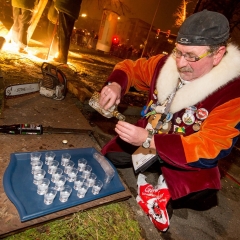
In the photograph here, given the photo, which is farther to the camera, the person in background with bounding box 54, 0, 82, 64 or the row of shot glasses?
the person in background with bounding box 54, 0, 82, 64

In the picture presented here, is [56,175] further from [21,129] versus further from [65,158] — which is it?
[21,129]

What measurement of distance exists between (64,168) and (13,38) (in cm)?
764

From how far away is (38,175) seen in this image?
1665 mm

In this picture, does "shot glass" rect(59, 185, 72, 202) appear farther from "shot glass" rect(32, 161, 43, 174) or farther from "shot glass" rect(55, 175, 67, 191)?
"shot glass" rect(32, 161, 43, 174)

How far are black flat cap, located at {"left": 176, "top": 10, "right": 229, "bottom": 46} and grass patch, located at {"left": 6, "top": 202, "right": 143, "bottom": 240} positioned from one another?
1734 mm

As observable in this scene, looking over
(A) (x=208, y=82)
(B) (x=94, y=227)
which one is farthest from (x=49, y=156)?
(A) (x=208, y=82)

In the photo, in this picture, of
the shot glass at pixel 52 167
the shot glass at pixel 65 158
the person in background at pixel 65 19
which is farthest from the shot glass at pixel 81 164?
the person in background at pixel 65 19

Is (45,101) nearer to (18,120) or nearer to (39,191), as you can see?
(18,120)

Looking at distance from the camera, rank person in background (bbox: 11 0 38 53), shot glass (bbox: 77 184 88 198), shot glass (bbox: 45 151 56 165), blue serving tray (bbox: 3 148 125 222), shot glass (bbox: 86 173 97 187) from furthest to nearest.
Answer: person in background (bbox: 11 0 38 53)
shot glass (bbox: 45 151 56 165)
shot glass (bbox: 86 173 97 187)
shot glass (bbox: 77 184 88 198)
blue serving tray (bbox: 3 148 125 222)

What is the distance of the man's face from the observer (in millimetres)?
1853

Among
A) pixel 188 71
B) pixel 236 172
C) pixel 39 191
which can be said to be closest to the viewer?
pixel 39 191

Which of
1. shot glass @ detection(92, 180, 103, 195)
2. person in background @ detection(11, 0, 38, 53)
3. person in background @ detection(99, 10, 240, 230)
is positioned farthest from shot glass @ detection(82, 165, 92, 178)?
person in background @ detection(11, 0, 38, 53)

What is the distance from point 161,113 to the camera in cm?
238

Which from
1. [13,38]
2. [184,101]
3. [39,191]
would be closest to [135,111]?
[184,101]
